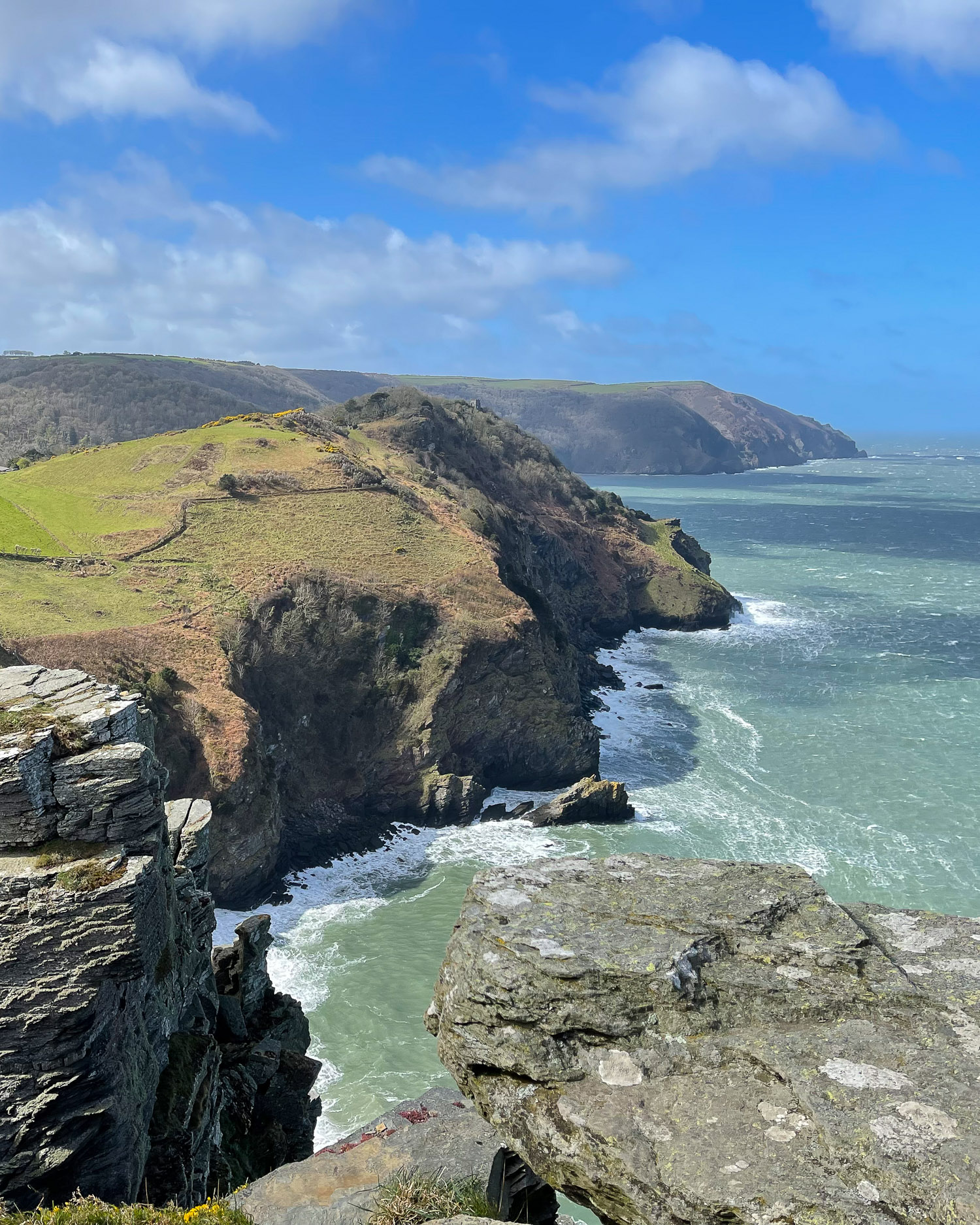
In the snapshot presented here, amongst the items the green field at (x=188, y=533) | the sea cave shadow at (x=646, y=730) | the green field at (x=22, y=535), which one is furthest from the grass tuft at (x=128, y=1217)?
the green field at (x=22, y=535)

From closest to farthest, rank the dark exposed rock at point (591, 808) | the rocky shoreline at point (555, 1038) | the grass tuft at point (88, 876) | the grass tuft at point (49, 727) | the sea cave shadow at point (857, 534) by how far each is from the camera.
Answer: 1. the rocky shoreline at point (555, 1038)
2. the grass tuft at point (88, 876)
3. the grass tuft at point (49, 727)
4. the dark exposed rock at point (591, 808)
5. the sea cave shadow at point (857, 534)

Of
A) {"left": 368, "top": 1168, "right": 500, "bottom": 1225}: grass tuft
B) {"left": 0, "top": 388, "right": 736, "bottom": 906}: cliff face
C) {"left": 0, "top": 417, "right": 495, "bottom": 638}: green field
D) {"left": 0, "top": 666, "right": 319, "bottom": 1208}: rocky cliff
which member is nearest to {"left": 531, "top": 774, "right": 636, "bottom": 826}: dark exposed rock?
{"left": 0, "top": 388, "right": 736, "bottom": 906}: cliff face

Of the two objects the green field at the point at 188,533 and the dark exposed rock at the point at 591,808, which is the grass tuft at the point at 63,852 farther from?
the dark exposed rock at the point at 591,808

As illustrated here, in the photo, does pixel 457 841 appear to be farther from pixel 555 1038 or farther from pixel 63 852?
pixel 555 1038

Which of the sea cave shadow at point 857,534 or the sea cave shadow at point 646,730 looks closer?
the sea cave shadow at point 646,730

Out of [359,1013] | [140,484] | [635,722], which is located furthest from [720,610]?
[359,1013]

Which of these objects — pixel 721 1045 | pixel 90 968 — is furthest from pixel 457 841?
Result: pixel 721 1045
